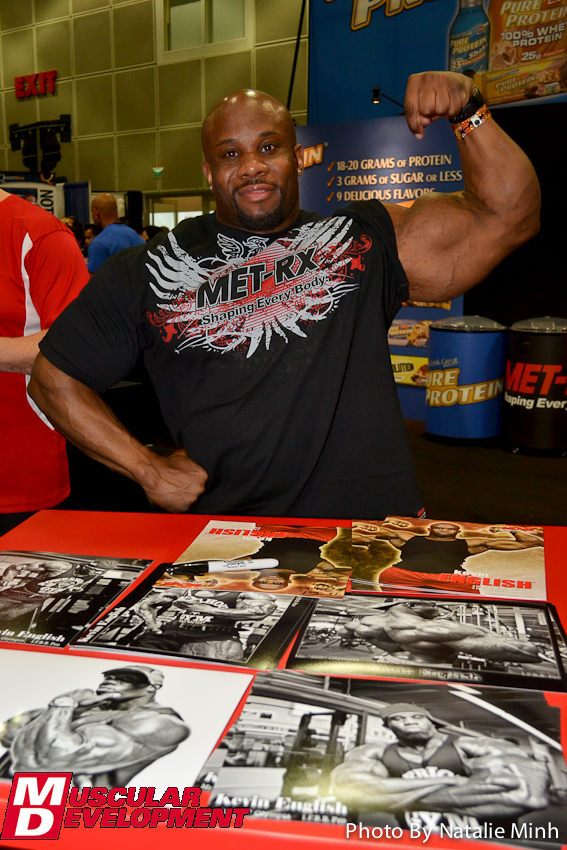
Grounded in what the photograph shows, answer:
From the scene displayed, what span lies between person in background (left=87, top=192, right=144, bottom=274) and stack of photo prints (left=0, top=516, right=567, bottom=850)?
5.11m

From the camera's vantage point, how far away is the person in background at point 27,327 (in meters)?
1.63

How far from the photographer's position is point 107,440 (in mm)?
1570

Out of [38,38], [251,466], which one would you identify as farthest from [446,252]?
[38,38]

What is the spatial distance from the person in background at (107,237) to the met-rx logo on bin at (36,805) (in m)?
5.49

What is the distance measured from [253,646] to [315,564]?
263 mm

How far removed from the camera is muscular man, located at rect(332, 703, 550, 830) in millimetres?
570

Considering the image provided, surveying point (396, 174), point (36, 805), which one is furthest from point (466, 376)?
point (36, 805)

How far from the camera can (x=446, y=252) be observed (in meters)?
Answer: 1.67

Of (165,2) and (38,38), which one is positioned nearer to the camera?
(165,2)

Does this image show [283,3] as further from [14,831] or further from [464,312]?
[14,831]

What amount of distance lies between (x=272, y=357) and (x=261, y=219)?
35 centimetres

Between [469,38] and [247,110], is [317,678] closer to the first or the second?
[247,110]

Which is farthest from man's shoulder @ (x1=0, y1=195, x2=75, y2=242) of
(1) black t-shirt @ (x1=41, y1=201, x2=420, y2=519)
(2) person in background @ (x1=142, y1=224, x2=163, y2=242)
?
(2) person in background @ (x1=142, y1=224, x2=163, y2=242)

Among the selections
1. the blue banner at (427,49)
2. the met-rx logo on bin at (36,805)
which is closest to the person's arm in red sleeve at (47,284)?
the met-rx logo on bin at (36,805)
